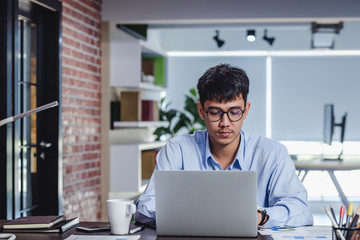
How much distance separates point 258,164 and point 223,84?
0.35 meters

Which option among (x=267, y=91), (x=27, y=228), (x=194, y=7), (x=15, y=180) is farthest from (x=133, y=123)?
(x=267, y=91)

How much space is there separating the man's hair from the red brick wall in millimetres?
2312

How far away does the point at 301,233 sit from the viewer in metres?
1.83

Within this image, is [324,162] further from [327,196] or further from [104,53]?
[327,196]

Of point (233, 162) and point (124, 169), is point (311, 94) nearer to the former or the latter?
point (124, 169)

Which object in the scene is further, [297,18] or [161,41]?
[161,41]

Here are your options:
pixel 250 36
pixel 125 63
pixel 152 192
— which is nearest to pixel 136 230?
pixel 152 192

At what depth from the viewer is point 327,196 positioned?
27.0 ft

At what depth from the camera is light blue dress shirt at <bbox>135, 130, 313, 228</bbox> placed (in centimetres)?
211

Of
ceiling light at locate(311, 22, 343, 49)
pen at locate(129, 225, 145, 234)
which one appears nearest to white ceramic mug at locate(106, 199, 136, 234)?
pen at locate(129, 225, 145, 234)

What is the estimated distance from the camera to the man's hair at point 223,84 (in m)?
2.14

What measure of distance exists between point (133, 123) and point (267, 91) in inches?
153

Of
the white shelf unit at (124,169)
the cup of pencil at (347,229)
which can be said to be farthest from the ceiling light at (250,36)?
the cup of pencil at (347,229)

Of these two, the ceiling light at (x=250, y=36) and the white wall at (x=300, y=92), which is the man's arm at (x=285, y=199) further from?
the white wall at (x=300, y=92)
